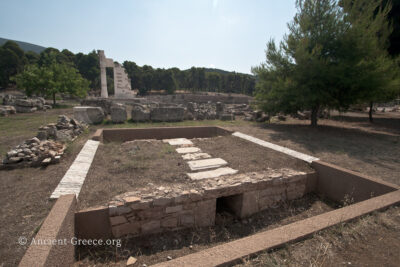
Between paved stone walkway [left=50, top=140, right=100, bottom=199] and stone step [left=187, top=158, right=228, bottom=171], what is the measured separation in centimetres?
224

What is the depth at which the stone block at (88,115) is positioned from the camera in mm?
9070

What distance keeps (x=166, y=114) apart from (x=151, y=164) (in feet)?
21.6

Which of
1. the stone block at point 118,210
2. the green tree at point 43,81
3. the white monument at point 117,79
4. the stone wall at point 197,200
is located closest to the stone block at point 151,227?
the stone wall at point 197,200

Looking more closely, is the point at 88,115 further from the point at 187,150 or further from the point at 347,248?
the point at 347,248

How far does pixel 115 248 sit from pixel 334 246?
2.81 metres

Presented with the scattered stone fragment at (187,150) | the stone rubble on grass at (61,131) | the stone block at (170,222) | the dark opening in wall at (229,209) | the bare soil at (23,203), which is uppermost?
the stone rubble on grass at (61,131)

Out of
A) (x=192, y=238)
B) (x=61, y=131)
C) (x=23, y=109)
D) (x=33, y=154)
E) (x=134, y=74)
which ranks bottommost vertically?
(x=192, y=238)

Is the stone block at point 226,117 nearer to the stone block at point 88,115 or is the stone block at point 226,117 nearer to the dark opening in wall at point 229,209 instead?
the stone block at point 88,115

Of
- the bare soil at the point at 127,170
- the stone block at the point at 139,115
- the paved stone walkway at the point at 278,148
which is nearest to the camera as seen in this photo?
the bare soil at the point at 127,170

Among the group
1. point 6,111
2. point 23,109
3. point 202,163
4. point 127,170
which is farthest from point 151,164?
point 23,109

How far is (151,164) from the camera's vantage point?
4609 millimetres

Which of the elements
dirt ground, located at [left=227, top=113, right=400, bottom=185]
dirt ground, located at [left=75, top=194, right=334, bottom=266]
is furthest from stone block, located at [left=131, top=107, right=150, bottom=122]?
dirt ground, located at [left=75, top=194, right=334, bottom=266]

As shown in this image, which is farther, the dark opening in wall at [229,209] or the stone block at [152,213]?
the dark opening in wall at [229,209]

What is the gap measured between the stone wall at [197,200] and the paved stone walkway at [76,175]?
951 mm
